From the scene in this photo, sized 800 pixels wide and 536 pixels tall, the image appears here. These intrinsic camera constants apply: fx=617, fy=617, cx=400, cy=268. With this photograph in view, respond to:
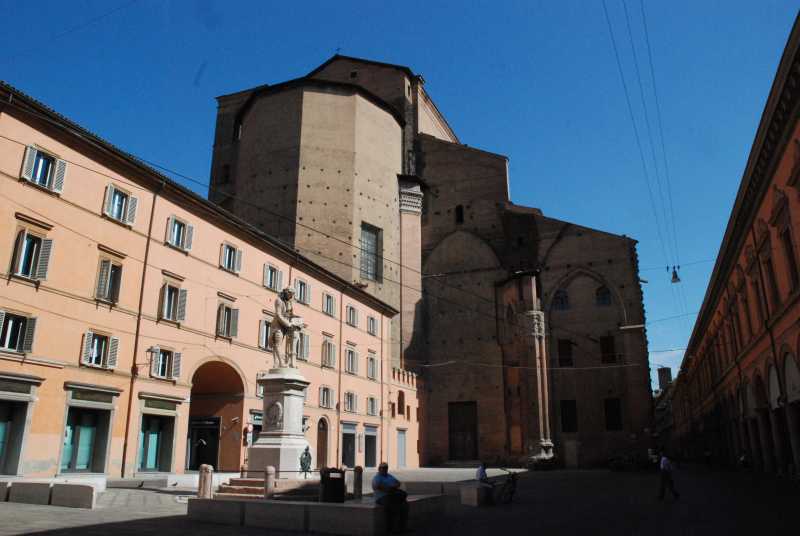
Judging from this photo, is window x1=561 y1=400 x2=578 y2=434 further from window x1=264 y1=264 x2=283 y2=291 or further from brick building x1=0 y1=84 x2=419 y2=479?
window x1=264 y1=264 x2=283 y2=291

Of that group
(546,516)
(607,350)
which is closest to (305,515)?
(546,516)

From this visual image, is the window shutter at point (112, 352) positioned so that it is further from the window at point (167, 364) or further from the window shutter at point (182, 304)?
the window shutter at point (182, 304)

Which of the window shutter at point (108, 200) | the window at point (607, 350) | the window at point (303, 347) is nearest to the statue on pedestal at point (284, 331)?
the window shutter at point (108, 200)

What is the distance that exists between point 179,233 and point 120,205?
2715 millimetres

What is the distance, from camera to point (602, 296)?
137 feet

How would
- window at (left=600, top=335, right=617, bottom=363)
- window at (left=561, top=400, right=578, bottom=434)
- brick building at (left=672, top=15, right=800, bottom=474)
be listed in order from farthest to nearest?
window at (left=600, top=335, right=617, bottom=363) < window at (left=561, top=400, right=578, bottom=434) < brick building at (left=672, top=15, right=800, bottom=474)

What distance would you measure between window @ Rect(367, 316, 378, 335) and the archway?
12015mm

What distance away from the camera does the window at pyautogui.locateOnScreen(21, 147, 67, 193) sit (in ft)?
54.4

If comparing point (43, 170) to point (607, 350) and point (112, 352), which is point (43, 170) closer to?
point (112, 352)

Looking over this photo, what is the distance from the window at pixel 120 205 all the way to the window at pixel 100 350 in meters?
3.74

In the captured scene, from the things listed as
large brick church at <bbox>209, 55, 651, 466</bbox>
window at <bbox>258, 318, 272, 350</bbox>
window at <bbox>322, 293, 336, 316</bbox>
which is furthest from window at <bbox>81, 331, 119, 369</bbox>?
large brick church at <bbox>209, 55, 651, 466</bbox>

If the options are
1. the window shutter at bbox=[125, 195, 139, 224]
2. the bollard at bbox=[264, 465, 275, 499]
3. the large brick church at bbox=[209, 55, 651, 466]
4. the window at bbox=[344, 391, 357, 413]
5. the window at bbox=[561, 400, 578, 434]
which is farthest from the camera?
the window at bbox=[561, 400, 578, 434]

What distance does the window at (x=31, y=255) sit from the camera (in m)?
16.1

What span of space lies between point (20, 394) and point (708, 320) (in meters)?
35.5
